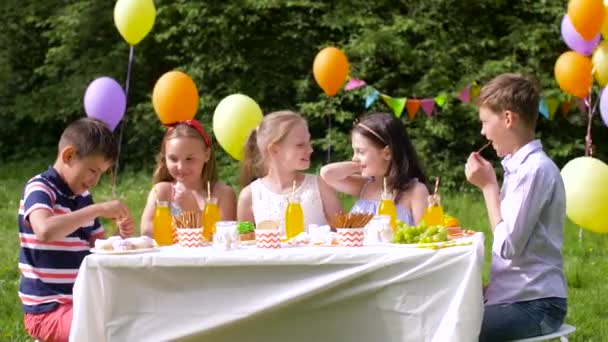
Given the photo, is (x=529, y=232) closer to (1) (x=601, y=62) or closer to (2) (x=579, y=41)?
(1) (x=601, y=62)

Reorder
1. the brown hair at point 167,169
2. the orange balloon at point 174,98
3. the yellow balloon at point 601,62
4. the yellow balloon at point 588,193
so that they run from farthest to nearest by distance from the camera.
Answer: the yellow balloon at point 601,62 < the orange balloon at point 174,98 < the yellow balloon at point 588,193 < the brown hair at point 167,169

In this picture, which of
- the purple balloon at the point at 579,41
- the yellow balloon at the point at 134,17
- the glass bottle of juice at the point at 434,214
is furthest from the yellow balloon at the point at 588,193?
the yellow balloon at the point at 134,17

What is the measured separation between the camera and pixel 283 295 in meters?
3.08

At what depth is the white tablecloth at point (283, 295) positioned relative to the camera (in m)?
2.99

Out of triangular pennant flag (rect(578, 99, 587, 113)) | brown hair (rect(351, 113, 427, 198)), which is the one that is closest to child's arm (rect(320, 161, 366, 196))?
brown hair (rect(351, 113, 427, 198))

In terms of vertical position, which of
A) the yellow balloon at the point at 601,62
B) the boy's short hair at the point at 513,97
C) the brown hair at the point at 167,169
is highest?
the yellow balloon at the point at 601,62

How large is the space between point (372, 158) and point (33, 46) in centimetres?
1023

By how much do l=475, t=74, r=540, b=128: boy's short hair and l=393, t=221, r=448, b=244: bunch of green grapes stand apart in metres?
0.46

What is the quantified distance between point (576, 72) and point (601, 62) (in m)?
0.19

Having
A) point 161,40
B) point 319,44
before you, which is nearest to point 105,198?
point 161,40

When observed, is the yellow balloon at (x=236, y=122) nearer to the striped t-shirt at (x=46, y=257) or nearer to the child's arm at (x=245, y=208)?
the child's arm at (x=245, y=208)

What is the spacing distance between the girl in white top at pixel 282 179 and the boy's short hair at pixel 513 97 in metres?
0.88

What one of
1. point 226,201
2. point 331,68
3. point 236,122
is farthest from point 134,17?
point 226,201

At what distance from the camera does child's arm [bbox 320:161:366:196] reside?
4109mm
